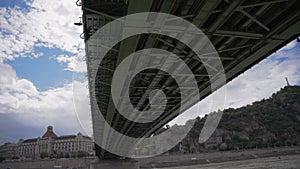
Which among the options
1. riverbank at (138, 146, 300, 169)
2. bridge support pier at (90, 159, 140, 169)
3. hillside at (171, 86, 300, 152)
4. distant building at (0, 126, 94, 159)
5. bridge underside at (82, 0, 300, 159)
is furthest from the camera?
distant building at (0, 126, 94, 159)

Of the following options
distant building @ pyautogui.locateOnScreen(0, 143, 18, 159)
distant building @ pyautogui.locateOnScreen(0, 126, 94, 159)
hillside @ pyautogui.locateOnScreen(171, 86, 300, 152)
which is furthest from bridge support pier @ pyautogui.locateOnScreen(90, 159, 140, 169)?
distant building @ pyautogui.locateOnScreen(0, 143, 18, 159)

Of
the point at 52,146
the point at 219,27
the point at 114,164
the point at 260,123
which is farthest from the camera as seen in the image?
the point at 52,146

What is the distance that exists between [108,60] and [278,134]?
128 m

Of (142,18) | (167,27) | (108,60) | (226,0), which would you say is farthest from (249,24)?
(108,60)

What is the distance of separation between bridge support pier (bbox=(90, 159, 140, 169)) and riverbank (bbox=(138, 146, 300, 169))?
3039 centimetres

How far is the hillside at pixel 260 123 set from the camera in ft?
387

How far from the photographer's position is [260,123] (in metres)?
133

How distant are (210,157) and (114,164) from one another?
44276mm

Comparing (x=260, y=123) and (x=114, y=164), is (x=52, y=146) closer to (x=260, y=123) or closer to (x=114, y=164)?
(x=260, y=123)

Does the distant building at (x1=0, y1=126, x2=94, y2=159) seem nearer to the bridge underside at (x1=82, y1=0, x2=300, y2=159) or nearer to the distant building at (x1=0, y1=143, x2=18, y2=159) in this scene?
the distant building at (x1=0, y1=143, x2=18, y2=159)

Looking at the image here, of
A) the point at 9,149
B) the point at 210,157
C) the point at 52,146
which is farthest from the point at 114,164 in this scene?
the point at 9,149

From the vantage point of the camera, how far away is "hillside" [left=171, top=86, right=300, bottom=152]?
387 ft

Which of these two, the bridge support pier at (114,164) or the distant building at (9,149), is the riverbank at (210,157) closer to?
the bridge support pier at (114,164)

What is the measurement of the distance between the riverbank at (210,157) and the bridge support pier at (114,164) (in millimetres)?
30386
